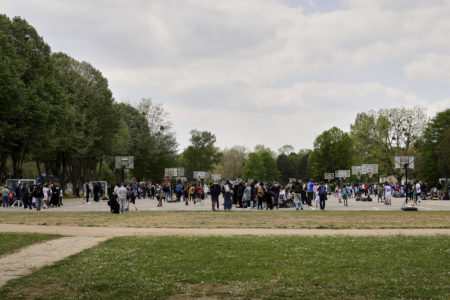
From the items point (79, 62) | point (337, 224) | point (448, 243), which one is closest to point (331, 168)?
point (79, 62)

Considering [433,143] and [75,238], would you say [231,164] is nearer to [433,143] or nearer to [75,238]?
[433,143]

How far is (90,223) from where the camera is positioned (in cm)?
2127

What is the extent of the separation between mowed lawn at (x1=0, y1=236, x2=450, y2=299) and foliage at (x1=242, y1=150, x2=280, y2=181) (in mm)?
129191

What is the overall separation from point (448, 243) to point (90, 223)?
14007 millimetres

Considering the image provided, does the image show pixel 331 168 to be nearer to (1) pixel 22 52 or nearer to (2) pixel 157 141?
(2) pixel 157 141

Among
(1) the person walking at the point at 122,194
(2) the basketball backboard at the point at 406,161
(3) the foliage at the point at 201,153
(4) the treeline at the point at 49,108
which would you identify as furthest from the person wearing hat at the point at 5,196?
(3) the foliage at the point at 201,153

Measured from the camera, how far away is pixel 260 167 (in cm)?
14338

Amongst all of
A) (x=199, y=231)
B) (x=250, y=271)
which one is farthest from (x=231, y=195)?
(x=250, y=271)

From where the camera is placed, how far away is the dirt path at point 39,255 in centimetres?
978

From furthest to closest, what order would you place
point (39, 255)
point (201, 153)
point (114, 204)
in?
point (201, 153)
point (114, 204)
point (39, 255)

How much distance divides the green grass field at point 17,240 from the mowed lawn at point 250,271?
2199 mm

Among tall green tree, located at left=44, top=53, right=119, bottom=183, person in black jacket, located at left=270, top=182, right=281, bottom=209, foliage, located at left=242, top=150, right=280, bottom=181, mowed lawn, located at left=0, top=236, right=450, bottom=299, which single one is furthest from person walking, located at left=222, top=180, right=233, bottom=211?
foliage, located at left=242, top=150, right=280, bottom=181

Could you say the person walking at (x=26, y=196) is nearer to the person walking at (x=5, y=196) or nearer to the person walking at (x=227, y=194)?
the person walking at (x=5, y=196)

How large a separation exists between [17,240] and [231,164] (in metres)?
128
